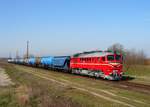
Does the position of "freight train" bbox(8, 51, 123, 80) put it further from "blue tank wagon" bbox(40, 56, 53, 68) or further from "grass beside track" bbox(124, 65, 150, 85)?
"blue tank wagon" bbox(40, 56, 53, 68)

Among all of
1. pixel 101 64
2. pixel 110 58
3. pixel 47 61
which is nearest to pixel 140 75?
pixel 101 64

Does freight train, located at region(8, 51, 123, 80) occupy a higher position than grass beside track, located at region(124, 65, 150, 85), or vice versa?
freight train, located at region(8, 51, 123, 80)

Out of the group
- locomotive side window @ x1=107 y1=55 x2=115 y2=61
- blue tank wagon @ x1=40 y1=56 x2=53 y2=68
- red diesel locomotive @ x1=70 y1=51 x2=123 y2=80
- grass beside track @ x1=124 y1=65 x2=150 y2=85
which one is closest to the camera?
Answer: red diesel locomotive @ x1=70 y1=51 x2=123 y2=80

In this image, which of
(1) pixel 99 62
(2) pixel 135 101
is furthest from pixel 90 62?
(2) pixel 135 101

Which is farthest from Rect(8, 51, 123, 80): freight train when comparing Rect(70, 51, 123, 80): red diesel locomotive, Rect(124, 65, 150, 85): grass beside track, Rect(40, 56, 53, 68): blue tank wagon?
Rect(40, 56, 53, 68): blue tank wagon

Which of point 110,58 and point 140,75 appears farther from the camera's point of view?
point 140,75

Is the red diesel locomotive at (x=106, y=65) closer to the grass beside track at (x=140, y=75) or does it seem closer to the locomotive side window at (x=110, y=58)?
the locomotive side window at (x=110, y=58)

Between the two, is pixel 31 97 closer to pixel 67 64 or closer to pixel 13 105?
pixel 13 105

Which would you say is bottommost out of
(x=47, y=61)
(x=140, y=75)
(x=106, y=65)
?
(x=140, y=75)

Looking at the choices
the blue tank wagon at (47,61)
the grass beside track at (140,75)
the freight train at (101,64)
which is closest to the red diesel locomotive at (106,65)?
the freight train at (101,64)

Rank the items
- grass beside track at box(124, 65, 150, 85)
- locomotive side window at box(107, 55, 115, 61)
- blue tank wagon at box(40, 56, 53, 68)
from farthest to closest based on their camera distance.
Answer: blue tank wagon at box(40, 56, 53, 68) → grass beside track at box(124, 65, 150, 85) → locomotive side window at box(107, 55, 115, 61)

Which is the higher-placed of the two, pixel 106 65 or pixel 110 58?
pixel 110 58

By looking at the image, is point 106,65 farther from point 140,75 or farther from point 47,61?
point 47,61

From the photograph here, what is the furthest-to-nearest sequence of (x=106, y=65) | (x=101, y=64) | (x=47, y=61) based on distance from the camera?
(x=47, y=61)
(x=101, y=64)
(x=106, y=65)
